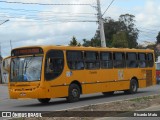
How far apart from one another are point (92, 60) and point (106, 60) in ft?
4.67

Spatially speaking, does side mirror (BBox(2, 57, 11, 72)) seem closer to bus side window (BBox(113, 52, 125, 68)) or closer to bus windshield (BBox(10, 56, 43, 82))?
bus windshield (BBox(10, 56, 43, 82))

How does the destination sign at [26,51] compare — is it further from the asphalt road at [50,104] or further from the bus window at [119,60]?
the bus window at [119,60]

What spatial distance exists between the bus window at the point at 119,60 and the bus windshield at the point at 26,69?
632 centimetres

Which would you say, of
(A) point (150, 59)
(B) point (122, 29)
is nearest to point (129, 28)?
(B) point (122, 29)

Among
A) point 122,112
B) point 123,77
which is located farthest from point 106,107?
point 123,77

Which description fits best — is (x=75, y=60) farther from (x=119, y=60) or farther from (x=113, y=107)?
(x=113, y=107)

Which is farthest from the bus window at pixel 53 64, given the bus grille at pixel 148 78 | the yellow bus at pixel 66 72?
the bus grille at pixel 148 78

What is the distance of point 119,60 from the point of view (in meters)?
26.2

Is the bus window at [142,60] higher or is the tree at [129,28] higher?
the tree at [129,28]

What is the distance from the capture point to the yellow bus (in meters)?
20.6

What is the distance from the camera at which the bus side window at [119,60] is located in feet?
84.7

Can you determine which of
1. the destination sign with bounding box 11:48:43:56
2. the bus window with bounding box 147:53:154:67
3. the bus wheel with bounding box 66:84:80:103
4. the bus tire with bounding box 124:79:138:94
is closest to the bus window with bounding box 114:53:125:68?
the bus tire with bounding box 124:79:138:94

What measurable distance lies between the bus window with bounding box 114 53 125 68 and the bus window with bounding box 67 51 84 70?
3335 millimetres

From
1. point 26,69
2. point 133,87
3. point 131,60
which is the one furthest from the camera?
point 133,87
